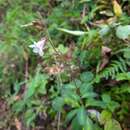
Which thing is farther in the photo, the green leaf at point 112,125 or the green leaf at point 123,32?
the green leaf at point 123,32

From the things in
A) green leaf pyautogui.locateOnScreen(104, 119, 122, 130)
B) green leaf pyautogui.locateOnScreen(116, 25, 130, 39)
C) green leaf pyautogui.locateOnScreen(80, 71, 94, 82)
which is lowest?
green leaf pyautogui.locateOnScreen(104, 119, 122, 130)

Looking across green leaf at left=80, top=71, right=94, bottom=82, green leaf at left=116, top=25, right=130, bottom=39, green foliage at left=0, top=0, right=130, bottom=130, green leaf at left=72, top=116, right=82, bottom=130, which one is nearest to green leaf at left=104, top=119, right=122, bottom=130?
green foliage at left=0, top=0, right=130, bottom=130

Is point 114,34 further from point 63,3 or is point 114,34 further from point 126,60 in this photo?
point 63,3

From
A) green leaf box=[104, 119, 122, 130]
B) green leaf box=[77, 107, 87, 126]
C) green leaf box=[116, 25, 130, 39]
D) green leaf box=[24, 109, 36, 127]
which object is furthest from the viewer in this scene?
green leaf box=[24, 109, 36, 127]

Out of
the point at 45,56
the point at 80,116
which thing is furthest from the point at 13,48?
the point at 80,116

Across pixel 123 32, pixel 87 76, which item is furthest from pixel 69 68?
pixel 123 32

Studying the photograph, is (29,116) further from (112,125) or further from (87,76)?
(112,125)

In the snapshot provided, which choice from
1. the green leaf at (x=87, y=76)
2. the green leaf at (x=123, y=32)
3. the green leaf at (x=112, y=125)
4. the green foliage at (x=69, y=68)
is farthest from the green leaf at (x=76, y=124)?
the green leaf at (x=123, y=32)

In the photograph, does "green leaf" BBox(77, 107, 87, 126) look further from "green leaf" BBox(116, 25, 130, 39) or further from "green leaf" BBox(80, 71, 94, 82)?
"green leaf" BBox(116, 25, 130, 39)

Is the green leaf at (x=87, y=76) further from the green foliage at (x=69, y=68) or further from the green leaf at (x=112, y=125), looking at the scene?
the green leaf at (x=112, y=125)
